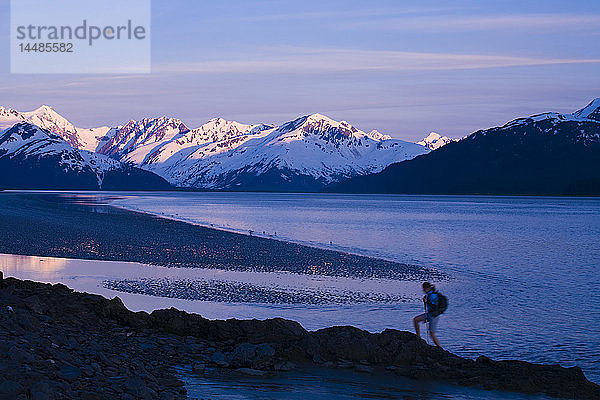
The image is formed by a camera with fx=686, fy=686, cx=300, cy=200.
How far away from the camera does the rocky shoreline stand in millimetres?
13662

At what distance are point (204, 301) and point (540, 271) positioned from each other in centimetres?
2374

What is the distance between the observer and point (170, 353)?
17766 millimetres

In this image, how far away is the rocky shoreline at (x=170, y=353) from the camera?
13662 mm

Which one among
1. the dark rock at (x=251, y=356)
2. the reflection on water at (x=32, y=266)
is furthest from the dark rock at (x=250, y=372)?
the reflection on water at (x=32, y=266)

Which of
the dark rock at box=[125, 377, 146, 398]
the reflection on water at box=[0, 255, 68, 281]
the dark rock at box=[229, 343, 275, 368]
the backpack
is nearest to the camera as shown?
the dark rock at box=[125, 377, 146, 398]

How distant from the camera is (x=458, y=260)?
49.5m

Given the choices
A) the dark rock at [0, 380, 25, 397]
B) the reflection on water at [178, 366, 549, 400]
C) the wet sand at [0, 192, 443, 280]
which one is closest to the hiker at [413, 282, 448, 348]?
the reflection on water at [178, 366, 549, 400]

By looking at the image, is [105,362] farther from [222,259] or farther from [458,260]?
[458,260]

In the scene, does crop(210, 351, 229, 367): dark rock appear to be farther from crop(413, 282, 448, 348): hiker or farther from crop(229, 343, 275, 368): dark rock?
crop(413, 282, 448, 348): hiker

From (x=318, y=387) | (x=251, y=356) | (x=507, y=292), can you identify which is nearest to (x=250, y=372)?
(x=251, y=356)

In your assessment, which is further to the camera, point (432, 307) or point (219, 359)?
point (432, 307)

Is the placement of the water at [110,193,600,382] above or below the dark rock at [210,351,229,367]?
below

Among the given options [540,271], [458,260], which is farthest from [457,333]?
[458,260]

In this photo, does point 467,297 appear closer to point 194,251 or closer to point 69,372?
point 69,372
